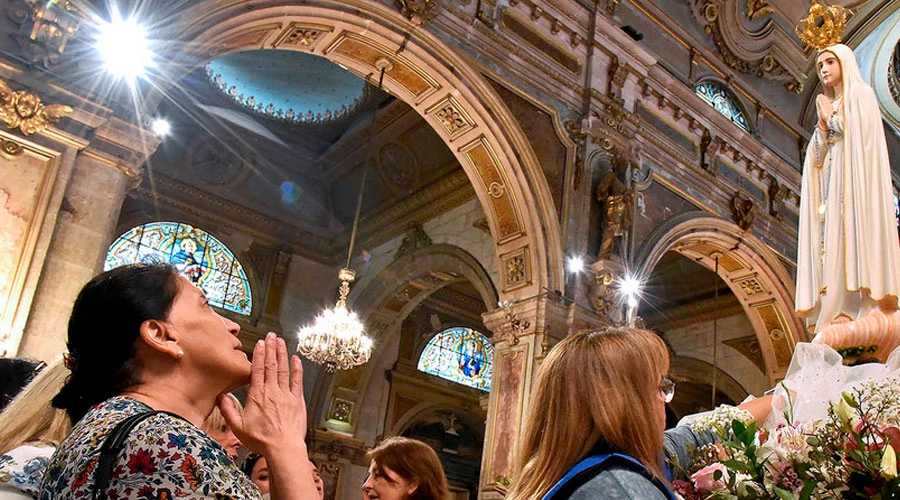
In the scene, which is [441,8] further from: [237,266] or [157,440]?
[157,440]

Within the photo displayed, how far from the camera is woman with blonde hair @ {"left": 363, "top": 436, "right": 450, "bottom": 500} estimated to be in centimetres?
289

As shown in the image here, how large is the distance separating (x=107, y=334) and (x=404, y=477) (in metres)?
1.54

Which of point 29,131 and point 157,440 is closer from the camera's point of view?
point 157,440

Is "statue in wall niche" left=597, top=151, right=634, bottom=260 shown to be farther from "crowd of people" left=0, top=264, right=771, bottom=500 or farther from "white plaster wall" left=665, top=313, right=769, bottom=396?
"crowd of people" left=0, top=264, right=771, bottom=500

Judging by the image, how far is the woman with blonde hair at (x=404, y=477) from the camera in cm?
289

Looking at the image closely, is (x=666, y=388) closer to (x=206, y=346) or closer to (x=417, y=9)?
(x=206, y=346)

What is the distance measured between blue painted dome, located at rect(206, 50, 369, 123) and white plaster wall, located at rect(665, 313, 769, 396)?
7.59m

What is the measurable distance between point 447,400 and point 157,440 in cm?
1473

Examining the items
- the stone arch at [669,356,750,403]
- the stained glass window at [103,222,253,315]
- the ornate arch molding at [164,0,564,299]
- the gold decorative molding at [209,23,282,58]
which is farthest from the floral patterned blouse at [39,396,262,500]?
the stone arch at [669,356,750,403]

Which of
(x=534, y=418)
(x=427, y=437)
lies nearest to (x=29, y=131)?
(x=534, y=418)

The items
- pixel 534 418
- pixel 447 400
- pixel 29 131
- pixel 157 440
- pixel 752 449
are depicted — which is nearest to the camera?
pixel 157 440

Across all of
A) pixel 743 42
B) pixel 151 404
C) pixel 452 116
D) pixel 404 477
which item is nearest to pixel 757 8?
pixel 743 42

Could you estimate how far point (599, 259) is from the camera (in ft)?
31.0

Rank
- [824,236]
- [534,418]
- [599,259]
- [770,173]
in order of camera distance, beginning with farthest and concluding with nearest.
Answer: [770,173]
[599,259]
[824,236]
[534,418]
